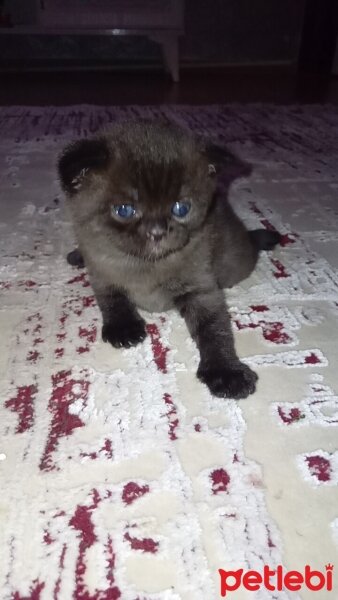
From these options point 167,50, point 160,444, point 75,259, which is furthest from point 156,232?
point 167,50

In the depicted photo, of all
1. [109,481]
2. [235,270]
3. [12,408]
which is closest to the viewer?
[109,481]

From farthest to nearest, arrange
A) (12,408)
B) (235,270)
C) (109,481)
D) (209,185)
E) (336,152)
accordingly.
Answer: (336,152) → (235,270) → (209,185) → (12,408) → (109,481)

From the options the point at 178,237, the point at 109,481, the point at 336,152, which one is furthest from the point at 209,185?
the point at 336,152

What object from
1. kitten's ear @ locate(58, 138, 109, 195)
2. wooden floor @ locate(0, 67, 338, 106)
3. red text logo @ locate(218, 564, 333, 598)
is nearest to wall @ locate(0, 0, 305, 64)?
wooden floor @ locate(0, 67, 338, 106)

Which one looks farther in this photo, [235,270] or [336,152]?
[336,152]

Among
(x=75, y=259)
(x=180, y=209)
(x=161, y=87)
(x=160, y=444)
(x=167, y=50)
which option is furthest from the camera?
(x=167, y=50)

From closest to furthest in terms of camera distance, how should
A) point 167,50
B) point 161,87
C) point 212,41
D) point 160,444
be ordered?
point 160,444
point 161,87
point 167,50
point 212,41

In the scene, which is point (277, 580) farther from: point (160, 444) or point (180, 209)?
point (180, 209)

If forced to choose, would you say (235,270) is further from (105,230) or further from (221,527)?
(221,527)
